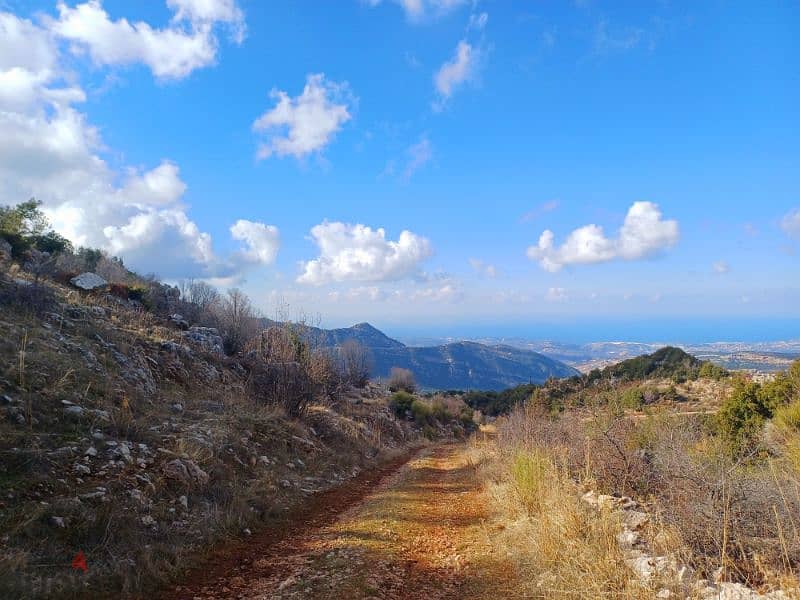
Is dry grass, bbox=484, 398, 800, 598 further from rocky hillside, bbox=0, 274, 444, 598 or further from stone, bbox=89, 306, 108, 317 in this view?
stone, bbox=89, 306, 108, 317

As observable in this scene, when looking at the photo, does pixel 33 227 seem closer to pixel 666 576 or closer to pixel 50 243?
pixel 50 243

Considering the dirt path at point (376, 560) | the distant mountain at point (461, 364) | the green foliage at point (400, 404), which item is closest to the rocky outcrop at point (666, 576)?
the dirt path at point (376, 560)

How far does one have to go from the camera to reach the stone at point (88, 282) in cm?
1933

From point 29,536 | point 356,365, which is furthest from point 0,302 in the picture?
point 356,365

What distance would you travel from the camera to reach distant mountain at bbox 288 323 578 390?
111 metres

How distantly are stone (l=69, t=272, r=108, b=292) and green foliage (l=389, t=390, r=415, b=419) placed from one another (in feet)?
71.1

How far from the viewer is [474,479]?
42.9ft

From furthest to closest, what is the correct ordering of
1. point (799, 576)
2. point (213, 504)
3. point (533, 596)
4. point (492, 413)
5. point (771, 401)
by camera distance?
point (492, 413) < point (771, 401) < point (213, 504) < point (533, 596) < point (799, 576)

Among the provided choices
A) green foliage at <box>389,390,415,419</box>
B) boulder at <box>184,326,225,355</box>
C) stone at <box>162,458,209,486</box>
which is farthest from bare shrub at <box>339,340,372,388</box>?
stone at <box>162,458,209,486</box>

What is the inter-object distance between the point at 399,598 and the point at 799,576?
3867mm

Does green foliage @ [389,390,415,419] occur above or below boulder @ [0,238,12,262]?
below

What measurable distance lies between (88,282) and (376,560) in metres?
19.4

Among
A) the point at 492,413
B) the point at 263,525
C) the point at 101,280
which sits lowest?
the point at 492,413

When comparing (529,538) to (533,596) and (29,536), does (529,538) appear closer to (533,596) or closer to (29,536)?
Answer: (533,596)
